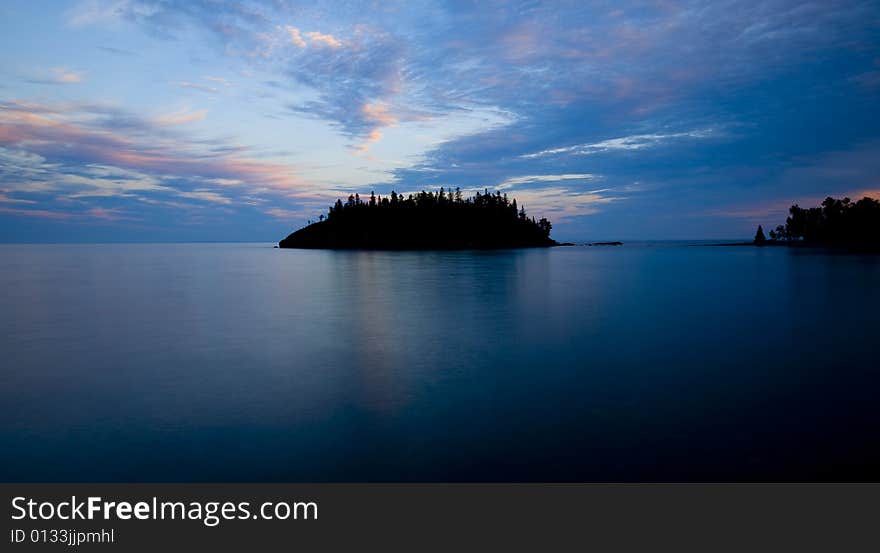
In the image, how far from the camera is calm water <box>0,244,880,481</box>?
385 inches

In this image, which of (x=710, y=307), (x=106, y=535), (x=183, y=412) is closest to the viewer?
(x=106, y=535)

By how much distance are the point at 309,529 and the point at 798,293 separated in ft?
152

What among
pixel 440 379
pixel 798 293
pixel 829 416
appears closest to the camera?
pixel 829 416

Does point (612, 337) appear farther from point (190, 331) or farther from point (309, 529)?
point (190, 331)

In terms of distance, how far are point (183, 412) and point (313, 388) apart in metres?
3.67

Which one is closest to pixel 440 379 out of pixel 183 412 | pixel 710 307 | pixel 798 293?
pixel 183 412

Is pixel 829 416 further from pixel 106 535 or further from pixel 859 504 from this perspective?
pixel 106 535

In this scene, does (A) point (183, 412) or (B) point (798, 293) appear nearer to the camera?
(A) point (183, 412)

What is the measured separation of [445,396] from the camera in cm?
1423

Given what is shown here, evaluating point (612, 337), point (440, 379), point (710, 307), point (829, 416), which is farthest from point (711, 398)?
point (710, 307)

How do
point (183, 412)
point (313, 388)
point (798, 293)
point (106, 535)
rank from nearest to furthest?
point (106, 535)
point (183, 412)
point (313, 388)
point (798, 293)

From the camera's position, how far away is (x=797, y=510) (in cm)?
820

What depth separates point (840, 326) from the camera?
2509cm

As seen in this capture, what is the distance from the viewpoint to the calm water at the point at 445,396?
9773 millimetres
